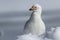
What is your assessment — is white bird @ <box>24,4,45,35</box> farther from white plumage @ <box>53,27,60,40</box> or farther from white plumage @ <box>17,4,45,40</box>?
white plumage @ <box>53,27,60,40</box>

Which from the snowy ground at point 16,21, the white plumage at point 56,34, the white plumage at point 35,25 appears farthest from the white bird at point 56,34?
the snowy ground at point 16,21

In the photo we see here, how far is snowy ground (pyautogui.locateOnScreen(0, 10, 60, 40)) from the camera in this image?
3988mm

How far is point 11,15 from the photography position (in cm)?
479

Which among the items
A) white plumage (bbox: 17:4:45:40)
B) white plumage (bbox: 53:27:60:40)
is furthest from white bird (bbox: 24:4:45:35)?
white plumage (bbox: 53:27:60:40)

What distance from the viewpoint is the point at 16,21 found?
4.54 m

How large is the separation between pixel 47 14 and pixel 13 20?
50 cm

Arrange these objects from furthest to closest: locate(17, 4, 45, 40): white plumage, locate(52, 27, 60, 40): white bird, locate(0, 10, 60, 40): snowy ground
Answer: locate(0, 10, 60, 40): snowy ground, locate(17, 4, 45, 40): white plumage, locate(52, 27, 60, 40): white bird

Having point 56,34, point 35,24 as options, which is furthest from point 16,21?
point 56,34

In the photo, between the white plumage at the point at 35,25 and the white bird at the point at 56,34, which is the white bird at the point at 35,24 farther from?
the white bird at the point at 56,34

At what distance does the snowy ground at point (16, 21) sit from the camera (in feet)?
13.1

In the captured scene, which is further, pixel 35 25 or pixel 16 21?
pixel 16 21

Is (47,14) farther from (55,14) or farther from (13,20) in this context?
(13,20)

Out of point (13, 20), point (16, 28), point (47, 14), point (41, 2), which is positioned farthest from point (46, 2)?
point (16, 28)

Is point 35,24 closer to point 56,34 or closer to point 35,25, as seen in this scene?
point 35,25
